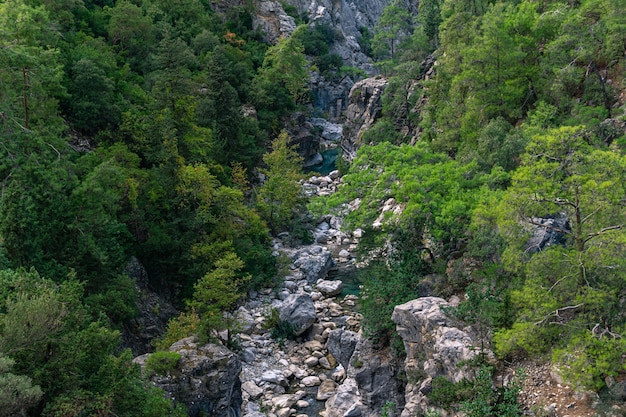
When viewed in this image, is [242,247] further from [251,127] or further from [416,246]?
[251,127]

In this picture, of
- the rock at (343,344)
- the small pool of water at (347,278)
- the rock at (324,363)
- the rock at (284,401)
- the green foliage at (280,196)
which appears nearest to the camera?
the rock at (284,401)

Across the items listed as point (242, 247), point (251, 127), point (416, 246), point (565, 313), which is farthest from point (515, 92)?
point (251, 127)

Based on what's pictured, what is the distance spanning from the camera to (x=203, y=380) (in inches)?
723

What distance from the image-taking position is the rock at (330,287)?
96.4 feet

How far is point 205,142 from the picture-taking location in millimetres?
30344

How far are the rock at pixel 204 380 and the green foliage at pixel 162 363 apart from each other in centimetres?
24

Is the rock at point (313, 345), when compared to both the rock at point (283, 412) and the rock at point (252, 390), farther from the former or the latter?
the rock at point (283, 412)

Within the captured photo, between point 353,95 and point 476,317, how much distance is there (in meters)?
41.7

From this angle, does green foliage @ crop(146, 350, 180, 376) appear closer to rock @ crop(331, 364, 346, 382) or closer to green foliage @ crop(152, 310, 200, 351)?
green foliage @ crop(152, 310, 200, 351)

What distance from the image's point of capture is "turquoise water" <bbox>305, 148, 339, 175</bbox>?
2064 inches

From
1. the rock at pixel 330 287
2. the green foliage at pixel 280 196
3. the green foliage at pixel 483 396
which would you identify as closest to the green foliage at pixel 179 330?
the rock at pixel 330 287

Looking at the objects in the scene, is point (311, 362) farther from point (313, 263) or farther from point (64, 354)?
point (64, 354)

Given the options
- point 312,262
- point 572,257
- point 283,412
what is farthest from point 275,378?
point 572,257

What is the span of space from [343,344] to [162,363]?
7.75 m
